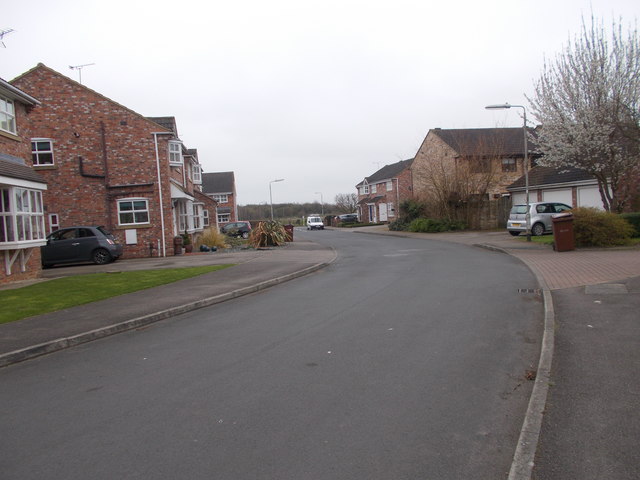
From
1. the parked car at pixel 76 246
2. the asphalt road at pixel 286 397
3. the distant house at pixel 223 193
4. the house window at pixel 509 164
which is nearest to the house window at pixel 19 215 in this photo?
the parked car at pixel 76 246

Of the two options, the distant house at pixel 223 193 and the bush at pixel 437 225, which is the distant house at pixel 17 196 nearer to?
the bush at pixel 437 225

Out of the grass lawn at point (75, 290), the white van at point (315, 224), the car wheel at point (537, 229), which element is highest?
the white van at point (315, 224)

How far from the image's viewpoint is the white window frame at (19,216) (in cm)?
1411

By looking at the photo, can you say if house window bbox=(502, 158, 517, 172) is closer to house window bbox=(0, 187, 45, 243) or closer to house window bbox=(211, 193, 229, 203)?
house window bbox=(0, 187, 45, 243)

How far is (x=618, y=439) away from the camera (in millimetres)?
3855

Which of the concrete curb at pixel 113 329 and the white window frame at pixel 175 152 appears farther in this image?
the white window frame at pixel 175 152

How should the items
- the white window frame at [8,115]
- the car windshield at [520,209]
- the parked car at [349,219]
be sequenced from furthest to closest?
the parked car at [349,219], the car windshield at [520,209], the white window frame at [8,115]

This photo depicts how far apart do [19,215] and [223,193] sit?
2019 inches

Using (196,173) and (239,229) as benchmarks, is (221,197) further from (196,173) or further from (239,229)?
(196,173)

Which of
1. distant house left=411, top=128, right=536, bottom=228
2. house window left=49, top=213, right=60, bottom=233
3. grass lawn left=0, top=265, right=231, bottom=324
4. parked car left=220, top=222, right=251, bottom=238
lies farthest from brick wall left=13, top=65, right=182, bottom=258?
distant house left=411, top=128, right=536, bottom=228

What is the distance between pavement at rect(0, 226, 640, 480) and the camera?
369 centimetres

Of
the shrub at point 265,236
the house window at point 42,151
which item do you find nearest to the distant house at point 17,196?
the house window at point 42,151

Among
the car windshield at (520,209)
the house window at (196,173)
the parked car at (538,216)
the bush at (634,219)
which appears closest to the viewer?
the bush at (634,219)

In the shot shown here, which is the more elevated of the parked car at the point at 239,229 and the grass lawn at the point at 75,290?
the parked car at the point at 239,229
